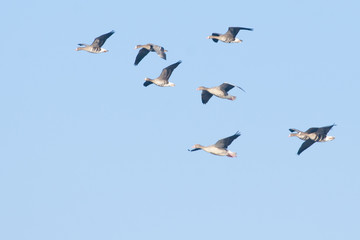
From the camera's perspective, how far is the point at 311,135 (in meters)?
53.4

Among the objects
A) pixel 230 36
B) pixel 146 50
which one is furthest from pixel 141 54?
pixel 230 36

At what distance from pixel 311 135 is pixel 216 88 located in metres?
6.95

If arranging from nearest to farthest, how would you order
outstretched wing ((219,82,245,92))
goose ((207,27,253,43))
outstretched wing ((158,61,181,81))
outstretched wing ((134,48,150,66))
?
outstretched wing ((219,82,245,92)) < outstretched wing ((158,61,181,81)) < goose ((207,27,253,43)) < outstretched wing ((134,48,150,66))

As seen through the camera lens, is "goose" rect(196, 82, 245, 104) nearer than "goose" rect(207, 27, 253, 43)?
Yes

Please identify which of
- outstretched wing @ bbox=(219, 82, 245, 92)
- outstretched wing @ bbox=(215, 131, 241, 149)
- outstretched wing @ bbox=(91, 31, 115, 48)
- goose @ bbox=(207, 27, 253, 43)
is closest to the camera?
outstretched wing @ bbox=(215, 131, 241, 149)

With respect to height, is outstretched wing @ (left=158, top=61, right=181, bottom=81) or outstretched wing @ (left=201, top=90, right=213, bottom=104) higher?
outstretched wing @ (left=158, top=61, right=181, bottom=81)

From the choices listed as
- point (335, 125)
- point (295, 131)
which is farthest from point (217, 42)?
point (335, 125)

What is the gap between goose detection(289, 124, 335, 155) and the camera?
52.2 meters

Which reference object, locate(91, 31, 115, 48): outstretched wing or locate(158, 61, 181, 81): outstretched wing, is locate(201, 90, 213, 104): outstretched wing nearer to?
locate(158, 61, 181, 81): outstretched wing

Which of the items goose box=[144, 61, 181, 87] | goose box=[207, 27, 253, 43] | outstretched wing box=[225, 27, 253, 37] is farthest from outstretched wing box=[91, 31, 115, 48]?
outstretched wing box=[225, 27, 253, 37]

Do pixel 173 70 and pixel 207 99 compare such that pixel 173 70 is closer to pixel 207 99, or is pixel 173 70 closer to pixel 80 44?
pixel 207 99

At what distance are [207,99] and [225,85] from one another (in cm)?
207

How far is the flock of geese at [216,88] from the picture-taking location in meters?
51.2

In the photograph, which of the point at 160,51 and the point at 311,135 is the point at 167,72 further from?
the point at 311,135
